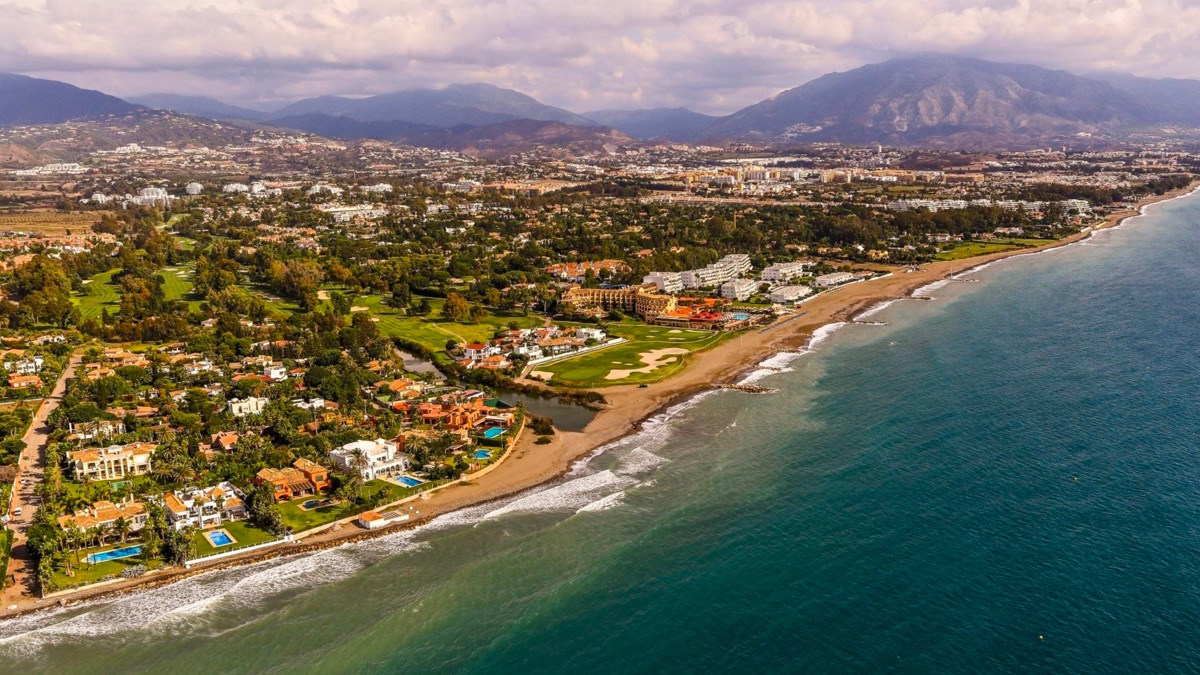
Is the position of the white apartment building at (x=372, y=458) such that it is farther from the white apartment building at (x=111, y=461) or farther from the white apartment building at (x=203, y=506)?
the white apartment building at (x=111, y=461)

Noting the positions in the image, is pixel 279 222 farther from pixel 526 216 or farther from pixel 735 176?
pixel 735 176

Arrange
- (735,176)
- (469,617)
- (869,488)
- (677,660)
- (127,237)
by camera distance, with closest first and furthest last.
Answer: (677,660) → (469,617) → (869,488) → (127,237) → (735,176)

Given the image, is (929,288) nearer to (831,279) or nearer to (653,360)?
(831,279)

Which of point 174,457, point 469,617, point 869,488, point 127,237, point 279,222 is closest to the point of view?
point 469,617

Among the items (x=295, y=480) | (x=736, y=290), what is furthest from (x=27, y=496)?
(x=736, y=290)

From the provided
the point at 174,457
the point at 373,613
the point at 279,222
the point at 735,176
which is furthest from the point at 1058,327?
the point at 735,176

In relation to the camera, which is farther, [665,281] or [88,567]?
[665,281]

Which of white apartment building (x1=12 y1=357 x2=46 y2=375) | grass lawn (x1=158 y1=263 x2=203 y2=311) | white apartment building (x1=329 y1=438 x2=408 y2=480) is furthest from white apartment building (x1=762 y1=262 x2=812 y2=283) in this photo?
white apartment building (x1=12 y1=357 x2=46 y2=375)
